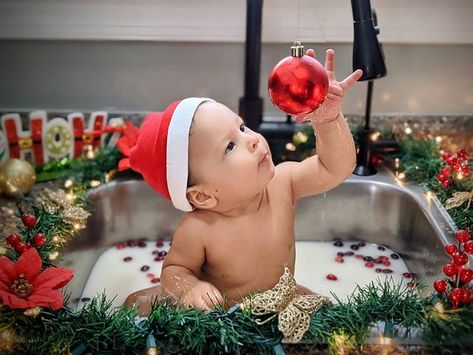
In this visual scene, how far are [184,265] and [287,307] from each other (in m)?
0.18

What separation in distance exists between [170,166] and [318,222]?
0.41 metres

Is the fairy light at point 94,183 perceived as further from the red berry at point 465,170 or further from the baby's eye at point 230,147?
the red berry at point 465,170

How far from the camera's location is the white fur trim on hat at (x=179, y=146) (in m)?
0.79

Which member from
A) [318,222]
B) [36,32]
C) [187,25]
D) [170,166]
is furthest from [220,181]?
[36,32]

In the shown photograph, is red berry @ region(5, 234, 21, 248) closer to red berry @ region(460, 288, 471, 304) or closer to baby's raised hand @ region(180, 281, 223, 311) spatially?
baby's raised hand @ region(180, 281, 223, 311)

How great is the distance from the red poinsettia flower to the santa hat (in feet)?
0.52

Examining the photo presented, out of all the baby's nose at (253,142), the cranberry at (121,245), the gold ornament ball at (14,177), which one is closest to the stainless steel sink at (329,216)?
the cranberry at (121,245)

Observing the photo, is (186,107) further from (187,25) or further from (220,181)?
(187,25)

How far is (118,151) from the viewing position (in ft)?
3.79

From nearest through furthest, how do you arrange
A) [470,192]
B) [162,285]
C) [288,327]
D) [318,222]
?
1. [288,327]
2. [162,285]
3. [470,192]
4. [318,222]

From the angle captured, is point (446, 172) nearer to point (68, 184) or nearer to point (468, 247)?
point (468, 247)

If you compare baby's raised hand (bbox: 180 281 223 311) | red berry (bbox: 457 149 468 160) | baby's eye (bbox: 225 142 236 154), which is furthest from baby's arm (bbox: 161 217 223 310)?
red berry (bbox: 457 149 468 160)

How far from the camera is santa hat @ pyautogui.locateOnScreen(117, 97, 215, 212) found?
789 mm

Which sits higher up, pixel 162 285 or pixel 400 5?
pixel 400 5
